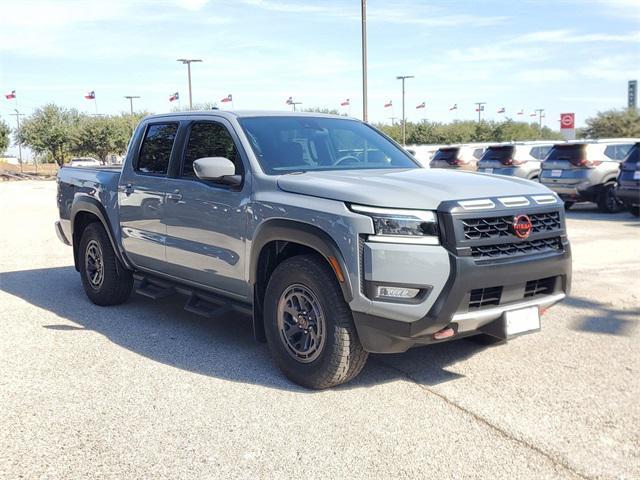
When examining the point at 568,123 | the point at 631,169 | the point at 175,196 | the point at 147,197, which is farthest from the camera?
the point at 568,123

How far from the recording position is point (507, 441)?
3.57 meters

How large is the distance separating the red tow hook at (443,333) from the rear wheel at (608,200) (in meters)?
13.1

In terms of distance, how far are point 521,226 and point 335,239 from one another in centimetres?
116

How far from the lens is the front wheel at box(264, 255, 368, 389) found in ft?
13.6

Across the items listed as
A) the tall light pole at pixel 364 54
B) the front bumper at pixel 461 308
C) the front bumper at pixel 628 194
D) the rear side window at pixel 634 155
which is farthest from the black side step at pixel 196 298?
the tall light pole at pixel 364 54

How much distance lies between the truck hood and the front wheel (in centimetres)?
48

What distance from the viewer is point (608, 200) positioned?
1568cm

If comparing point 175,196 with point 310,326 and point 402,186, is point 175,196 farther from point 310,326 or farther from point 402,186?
point 402,186

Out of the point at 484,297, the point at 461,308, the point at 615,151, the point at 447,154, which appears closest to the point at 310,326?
the point at 461,308

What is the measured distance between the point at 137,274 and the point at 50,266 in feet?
11.9

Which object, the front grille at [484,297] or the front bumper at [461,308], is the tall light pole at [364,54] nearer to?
the front bumper at [461,308]

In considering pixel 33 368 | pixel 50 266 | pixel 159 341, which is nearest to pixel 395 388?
pixel 159 341

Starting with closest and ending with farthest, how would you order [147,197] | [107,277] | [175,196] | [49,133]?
1. [175,196]
2. [147,197]
3. [107,277]
4. [49,133]

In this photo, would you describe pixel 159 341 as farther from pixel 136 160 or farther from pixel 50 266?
pixel 50 266
